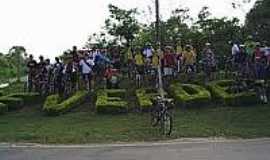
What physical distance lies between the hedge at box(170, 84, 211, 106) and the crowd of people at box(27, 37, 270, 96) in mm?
1157

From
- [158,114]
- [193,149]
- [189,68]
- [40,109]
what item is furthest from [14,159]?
[189,68]

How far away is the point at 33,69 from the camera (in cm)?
2861

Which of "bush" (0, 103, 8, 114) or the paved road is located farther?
"bush" (0, 103, 8, 114)

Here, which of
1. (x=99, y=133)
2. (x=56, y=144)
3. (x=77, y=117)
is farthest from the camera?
(x=77, y=117)

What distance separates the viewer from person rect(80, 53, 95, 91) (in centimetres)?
2720

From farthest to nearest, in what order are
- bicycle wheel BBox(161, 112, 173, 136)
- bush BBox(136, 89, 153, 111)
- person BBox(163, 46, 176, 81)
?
1. person BBox(163, 46, 176, 81)
2. bush BBox(136, 89, 153, 111)
3. bicycle wheel BBox(161, 112, 173, 136)

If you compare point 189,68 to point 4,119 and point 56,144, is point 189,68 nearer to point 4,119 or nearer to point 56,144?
point 4,119

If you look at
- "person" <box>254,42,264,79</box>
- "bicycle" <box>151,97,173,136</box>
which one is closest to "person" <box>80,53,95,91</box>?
"person" <box>254,42,264,79</box>

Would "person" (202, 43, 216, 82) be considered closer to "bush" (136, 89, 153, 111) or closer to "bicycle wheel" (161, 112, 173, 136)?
"bush" (136, 89, 153, 111)

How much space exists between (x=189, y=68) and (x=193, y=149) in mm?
13464

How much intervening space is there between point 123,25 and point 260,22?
9459mm

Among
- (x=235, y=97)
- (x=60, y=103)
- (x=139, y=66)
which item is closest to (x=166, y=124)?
(x=235, y=97)

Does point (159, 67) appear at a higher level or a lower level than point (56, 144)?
higher

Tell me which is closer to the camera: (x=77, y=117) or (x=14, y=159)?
(x=14, y=159)
